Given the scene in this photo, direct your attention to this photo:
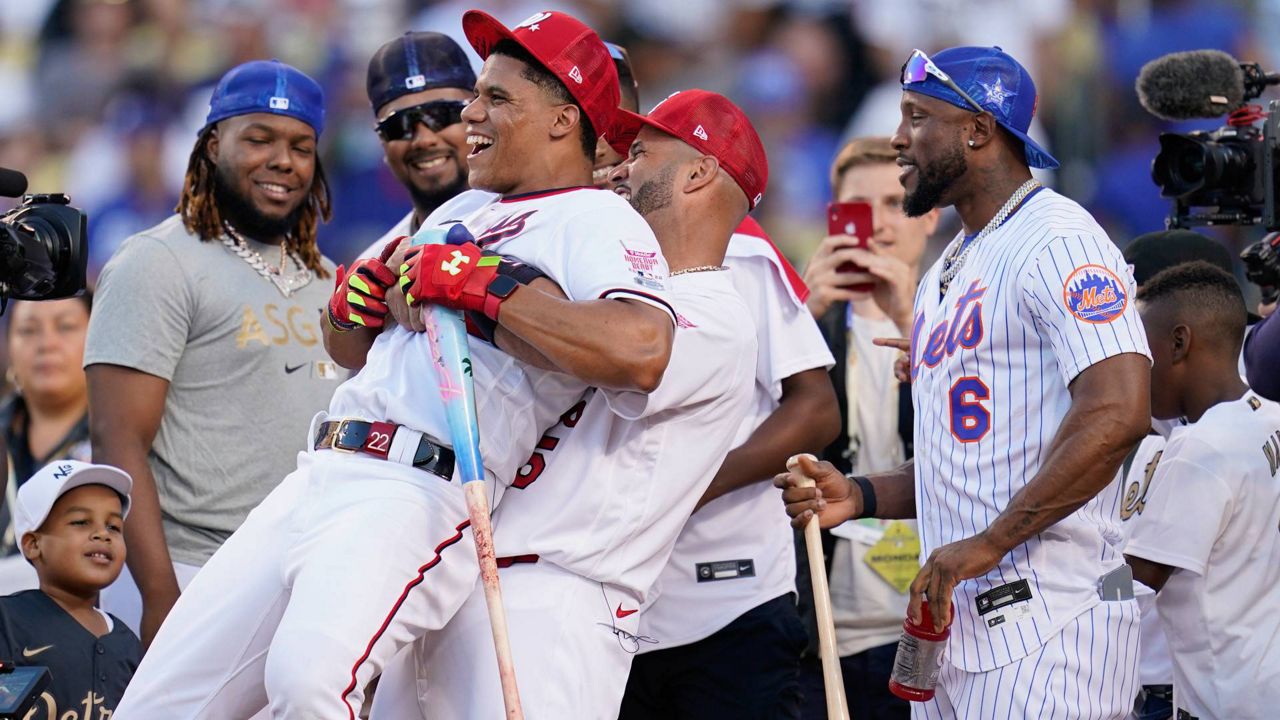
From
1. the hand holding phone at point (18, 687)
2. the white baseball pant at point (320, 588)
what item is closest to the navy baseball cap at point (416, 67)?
the white baseball pant at point (320, 588)

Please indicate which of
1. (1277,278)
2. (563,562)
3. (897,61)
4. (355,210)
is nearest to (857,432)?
(1277,278)

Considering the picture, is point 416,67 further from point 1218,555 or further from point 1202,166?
point 1218,555

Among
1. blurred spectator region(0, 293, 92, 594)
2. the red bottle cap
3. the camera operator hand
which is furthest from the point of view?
blurred spectator region(0, 293, 92, 594)

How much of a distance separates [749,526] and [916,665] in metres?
0.87

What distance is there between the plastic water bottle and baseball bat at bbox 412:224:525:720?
1025mm

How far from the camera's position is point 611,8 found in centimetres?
887

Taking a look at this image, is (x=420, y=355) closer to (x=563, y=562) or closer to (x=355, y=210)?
(x=563, y=562)

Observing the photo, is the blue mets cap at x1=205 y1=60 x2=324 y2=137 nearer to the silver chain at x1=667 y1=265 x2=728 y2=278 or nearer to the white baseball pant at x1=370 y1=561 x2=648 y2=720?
the silver chain at x1=667 y1=265 x2=728 y2=278

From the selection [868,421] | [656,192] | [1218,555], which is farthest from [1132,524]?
[656,192]

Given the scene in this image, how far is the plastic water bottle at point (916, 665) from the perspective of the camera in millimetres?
3770

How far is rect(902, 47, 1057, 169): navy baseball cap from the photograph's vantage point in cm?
400

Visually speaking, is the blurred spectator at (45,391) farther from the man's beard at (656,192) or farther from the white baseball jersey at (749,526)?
the man's beard at (656,192)

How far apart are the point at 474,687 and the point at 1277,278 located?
2647 mm

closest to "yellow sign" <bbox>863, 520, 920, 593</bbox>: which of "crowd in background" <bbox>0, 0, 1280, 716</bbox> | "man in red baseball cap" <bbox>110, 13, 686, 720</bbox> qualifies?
"man in red baseball cap" <bbox>110, 13, 686, 720</bbox>
